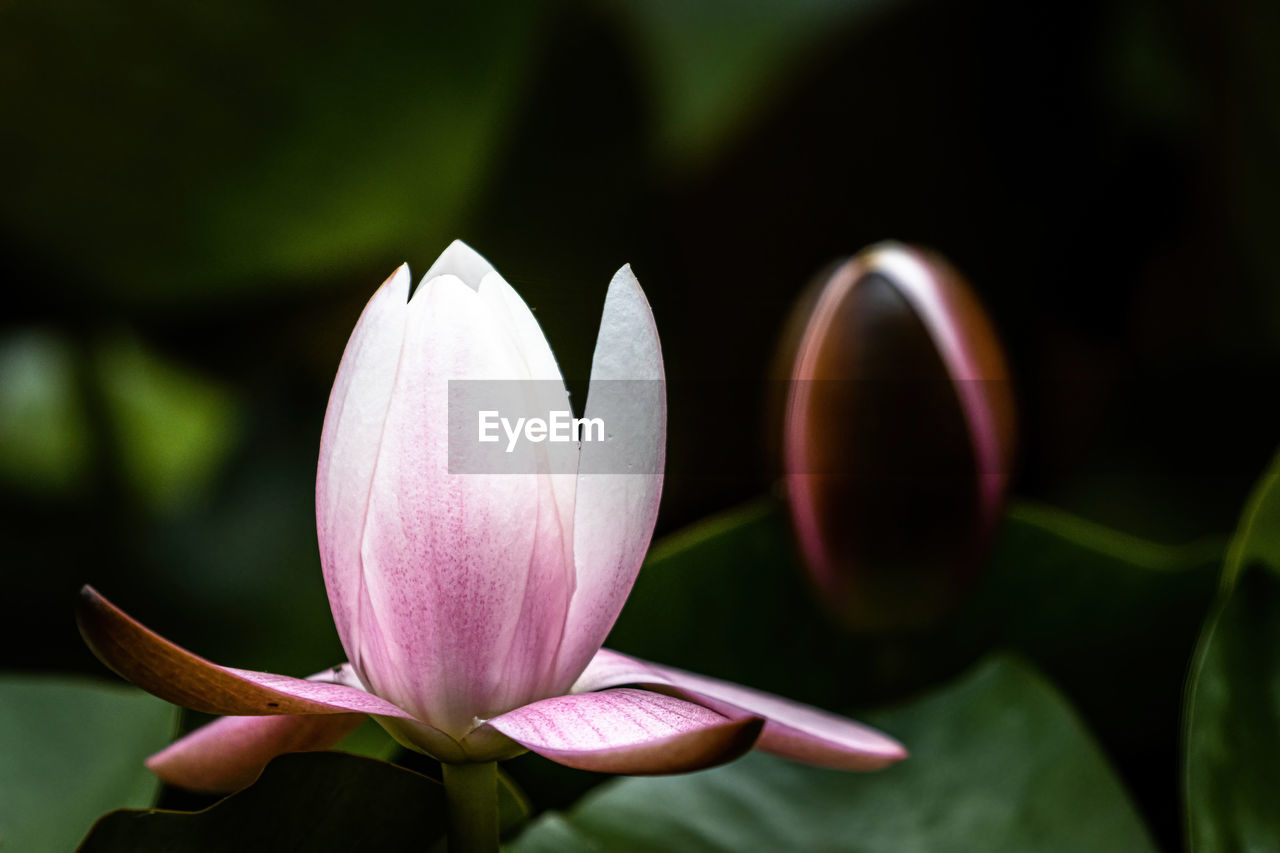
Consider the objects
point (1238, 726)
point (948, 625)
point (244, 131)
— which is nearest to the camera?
point (1238, 726)

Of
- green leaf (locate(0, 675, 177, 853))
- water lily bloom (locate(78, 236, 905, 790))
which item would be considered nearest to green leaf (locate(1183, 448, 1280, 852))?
water lily bloom (locate(78, 236, 905, 790))

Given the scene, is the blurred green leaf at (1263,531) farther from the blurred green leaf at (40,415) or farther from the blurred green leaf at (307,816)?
the blurred green leaf at (40,415)

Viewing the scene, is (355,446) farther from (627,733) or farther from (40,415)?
(40,415)

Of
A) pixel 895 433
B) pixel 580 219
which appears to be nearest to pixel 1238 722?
pixel 895 433

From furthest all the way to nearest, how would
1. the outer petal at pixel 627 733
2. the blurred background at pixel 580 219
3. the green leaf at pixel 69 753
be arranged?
1. the blurred background at pixel 580 219
2. the green leaf at pixel 69 753
3. the outer petal at pixel 627 733

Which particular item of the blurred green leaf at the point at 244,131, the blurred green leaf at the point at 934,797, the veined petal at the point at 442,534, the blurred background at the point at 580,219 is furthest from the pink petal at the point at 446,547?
the blurred green leaf at the point at 244,131

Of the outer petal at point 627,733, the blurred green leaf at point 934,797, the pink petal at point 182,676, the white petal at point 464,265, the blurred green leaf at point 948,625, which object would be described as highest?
the white petal at point 464,265
